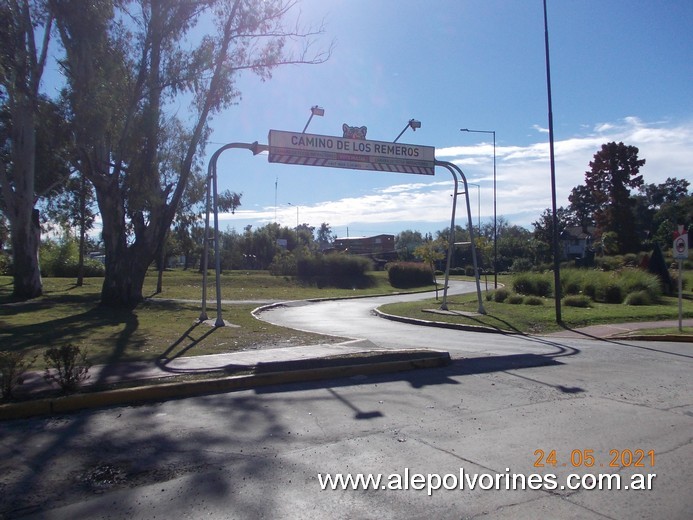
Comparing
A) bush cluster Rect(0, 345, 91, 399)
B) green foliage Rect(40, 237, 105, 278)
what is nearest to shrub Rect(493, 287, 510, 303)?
bush cluster Rect(0, 345, 91, 399)

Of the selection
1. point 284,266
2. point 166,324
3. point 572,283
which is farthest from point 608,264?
point 166,324

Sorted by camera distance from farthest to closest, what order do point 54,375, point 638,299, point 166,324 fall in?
point 638,299 < point 166,324 < point 54,375

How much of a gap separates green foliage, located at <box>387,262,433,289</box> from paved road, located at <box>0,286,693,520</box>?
40235mm

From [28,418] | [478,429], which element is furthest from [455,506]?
[28,418]

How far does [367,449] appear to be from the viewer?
5723 millimetres

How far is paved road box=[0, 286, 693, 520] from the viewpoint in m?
4.47

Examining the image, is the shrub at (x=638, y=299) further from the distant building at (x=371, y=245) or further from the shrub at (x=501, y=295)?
the distant building at (x=371, y=245)

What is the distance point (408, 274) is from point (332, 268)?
6.41 metres

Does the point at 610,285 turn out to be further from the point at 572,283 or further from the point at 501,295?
the point at 501,295

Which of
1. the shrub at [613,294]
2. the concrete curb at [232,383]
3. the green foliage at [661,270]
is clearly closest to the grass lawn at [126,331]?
the concrete curb at [232,383]

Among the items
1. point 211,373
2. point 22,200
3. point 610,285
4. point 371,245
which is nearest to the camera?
point 211,373

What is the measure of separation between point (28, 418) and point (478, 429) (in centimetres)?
513

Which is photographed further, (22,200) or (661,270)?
(661,270)

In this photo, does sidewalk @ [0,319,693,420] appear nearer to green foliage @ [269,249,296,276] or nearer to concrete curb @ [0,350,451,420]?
concrete curb @ [0,350,451,420]
